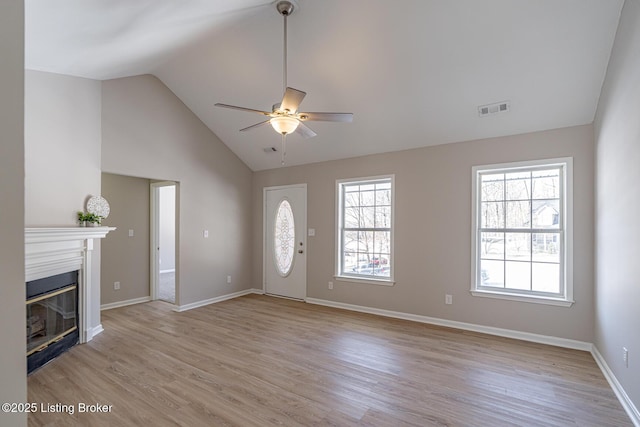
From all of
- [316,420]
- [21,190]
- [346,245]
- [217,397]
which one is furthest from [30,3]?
[346,245]

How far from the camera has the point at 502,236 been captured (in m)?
4.03

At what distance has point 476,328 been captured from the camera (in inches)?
159

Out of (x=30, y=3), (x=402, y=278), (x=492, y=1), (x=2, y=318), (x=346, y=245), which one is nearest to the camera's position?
(x=2, y=318)

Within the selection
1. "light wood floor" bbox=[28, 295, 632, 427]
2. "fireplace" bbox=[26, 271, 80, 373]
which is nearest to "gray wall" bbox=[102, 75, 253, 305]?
"light wood floor" bbox=[28, 295, 632, 427]

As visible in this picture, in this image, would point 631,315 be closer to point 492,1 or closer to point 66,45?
point 492,1

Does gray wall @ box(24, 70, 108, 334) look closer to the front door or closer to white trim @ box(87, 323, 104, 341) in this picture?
white trim @ box(87, 323, 104, 341)

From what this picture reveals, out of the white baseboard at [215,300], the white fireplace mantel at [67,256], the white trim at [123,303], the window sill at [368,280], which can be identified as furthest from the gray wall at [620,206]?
the white trim at [123,303]

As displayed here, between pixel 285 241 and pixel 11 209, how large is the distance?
4972 mm

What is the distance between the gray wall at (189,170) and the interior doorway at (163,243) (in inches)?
10.5

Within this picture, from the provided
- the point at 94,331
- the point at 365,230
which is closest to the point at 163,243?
the point at 94,331

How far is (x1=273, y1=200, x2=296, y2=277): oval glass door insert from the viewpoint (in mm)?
5840

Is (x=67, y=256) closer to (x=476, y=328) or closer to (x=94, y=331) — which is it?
(x=94, y=331)

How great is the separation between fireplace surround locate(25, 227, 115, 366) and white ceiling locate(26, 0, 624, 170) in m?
1.65

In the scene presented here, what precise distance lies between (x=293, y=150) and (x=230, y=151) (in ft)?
4.32
